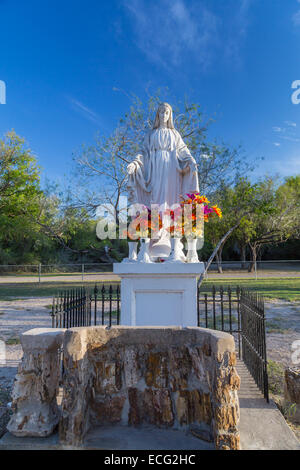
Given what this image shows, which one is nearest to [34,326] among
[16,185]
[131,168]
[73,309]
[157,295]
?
[73,309]

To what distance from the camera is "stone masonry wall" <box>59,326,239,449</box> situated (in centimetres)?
251

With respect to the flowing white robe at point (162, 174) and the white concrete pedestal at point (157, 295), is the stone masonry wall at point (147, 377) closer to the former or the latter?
the white concrete pedestal at point (157, 295)

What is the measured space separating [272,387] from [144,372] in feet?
8.85

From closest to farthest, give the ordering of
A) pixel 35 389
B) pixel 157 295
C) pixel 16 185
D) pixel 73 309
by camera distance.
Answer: pixel 35 389
pixel 157 295
pixel 73 309
pixel 16 185

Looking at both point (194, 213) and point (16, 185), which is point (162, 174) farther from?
point (16, 185)

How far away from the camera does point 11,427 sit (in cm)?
248

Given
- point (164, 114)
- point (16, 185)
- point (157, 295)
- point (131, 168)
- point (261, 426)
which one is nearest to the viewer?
point (261, 426)

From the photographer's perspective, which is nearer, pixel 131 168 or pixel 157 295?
pixel 157 295

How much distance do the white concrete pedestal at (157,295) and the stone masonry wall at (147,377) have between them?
191cm

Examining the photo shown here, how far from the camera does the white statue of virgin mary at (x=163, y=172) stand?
18.0 feet

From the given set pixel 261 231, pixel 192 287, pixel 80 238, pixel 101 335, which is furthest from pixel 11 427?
pixel 80 238

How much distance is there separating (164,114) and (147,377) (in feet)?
15.9

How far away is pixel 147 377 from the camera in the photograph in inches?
104

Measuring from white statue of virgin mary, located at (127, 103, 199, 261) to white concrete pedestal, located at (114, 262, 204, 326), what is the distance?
139 centimetres
